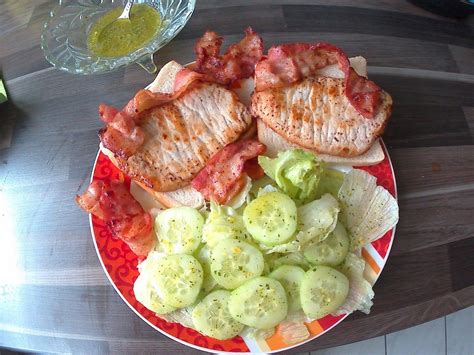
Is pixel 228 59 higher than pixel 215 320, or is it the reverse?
pixel 228 59

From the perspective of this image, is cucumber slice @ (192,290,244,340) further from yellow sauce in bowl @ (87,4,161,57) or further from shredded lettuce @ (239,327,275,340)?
yellow sauce in bowl @ (87,4,161,57)

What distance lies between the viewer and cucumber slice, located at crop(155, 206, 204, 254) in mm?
1886

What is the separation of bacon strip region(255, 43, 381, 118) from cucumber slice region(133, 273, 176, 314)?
0.94 meters

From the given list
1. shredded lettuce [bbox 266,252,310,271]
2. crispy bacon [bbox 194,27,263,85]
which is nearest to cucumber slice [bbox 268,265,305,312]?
shredded lettuce [bbox 266,252,310,271]

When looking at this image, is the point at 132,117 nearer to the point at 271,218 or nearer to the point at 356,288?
the point at 271,218

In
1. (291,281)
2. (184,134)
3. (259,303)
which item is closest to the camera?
(259,303)

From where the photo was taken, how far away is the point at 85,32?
7.59 ft

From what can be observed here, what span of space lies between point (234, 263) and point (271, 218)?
0.73 ft

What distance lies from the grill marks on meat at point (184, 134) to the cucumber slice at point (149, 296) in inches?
15.4

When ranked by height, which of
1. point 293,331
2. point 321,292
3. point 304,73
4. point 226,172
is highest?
point 304,73

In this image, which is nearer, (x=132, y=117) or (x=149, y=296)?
(x=149, y=296)

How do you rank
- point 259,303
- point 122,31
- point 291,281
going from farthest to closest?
point 122,31 < point 291,281 < point 259,303

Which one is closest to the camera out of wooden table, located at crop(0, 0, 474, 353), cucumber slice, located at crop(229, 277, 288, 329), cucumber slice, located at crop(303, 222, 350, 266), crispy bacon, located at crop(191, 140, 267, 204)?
cucumber slice, located at crop(229, 277, 288, 329)

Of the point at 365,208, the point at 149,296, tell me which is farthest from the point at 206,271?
the point at 365,208
